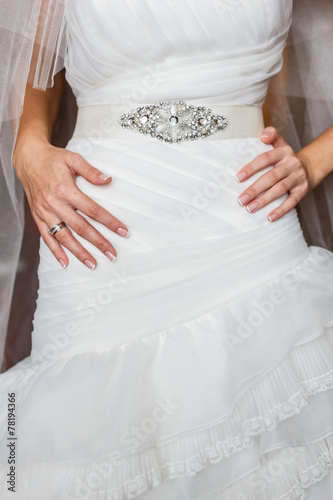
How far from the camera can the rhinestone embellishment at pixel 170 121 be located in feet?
3.15

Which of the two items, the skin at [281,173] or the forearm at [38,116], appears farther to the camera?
the forearm at [38,116]

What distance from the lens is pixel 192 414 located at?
31.2 inches

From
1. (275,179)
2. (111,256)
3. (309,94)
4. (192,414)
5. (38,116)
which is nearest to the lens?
(192,414)

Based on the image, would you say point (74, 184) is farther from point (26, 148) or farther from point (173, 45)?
point (173, 45)

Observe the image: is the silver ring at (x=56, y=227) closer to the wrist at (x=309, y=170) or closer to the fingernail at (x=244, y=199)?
the fingernail at (x=244, y=199)

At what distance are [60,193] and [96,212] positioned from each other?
0.32 ft

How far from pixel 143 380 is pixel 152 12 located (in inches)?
26.6

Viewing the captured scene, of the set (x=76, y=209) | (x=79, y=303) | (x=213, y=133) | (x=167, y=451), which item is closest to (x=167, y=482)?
(x=167, y=451)

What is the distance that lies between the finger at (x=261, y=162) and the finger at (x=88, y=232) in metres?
0.28

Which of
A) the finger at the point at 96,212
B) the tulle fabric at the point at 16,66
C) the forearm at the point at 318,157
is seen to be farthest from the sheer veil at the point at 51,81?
the finger at the point at 96,212

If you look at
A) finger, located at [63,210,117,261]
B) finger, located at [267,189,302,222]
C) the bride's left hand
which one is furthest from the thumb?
finger, located at [63,210,117,261]

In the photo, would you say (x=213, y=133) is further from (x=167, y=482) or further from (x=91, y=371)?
(x=167, y=482)

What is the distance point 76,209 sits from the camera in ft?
3.19

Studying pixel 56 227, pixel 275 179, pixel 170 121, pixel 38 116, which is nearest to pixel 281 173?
pixel 275 179
